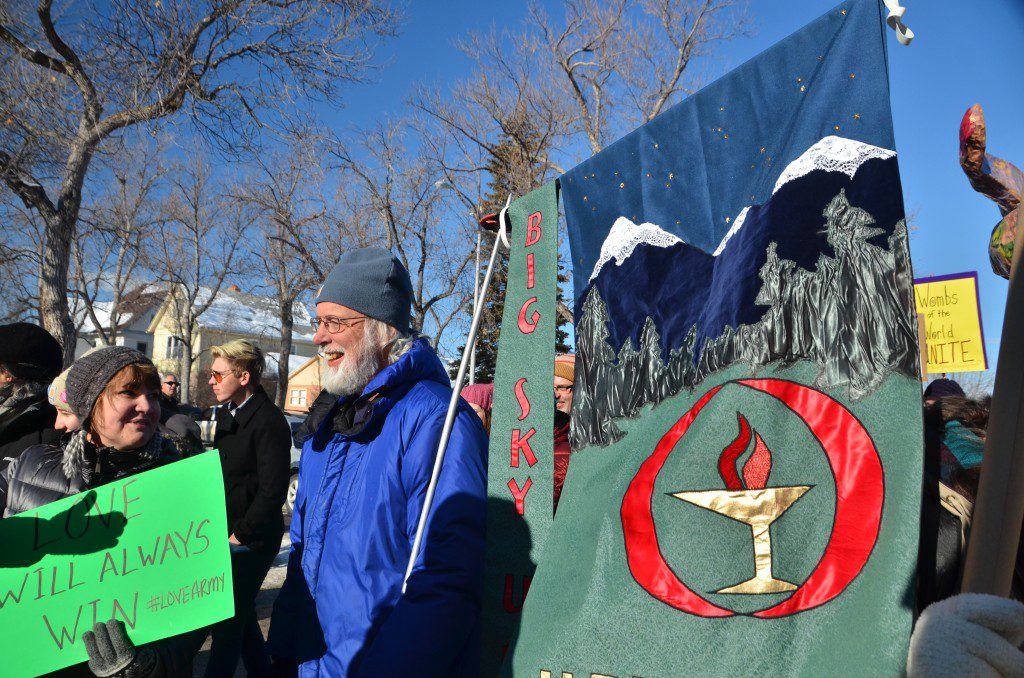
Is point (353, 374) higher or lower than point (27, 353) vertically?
lower

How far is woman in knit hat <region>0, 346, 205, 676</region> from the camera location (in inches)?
76.3

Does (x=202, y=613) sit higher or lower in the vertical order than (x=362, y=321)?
lower

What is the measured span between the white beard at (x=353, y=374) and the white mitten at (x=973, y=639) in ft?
5.46

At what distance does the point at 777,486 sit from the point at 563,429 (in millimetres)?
1767

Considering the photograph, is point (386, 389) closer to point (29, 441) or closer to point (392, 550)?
point (392, 550)

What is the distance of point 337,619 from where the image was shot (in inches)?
72.7

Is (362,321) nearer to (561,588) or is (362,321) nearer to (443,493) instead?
(443,493)

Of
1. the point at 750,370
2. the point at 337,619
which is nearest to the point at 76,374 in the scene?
the point at 337,619

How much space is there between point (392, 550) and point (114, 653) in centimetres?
66

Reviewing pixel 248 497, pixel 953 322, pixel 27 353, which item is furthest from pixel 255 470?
pixel 953 322

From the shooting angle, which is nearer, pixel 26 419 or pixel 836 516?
pixel 836 516

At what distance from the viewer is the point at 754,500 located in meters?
1.26

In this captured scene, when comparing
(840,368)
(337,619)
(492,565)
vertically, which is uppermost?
(840,368)

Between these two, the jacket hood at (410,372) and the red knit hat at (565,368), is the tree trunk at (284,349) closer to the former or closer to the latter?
the red knit hat at (565,368)
